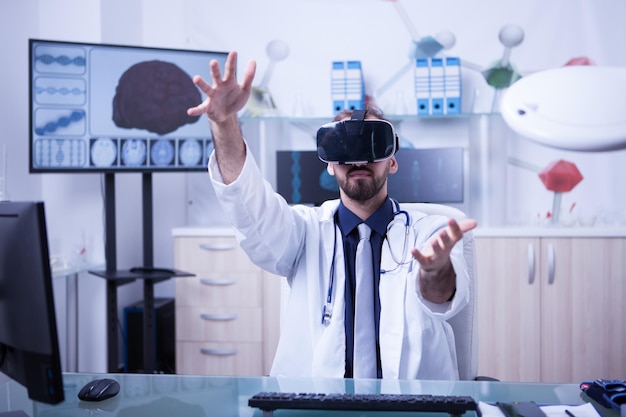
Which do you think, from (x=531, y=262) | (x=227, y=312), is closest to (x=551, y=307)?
(x=531, y=262)

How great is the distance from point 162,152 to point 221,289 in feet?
2.62

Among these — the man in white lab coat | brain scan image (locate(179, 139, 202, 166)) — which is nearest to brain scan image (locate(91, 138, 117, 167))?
brain scan image (locate(179, 139, 202, 166))

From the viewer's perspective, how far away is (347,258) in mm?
1714

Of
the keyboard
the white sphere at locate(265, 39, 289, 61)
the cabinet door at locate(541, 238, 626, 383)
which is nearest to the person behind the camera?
the keyboard

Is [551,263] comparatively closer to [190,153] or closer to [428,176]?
[428,176]

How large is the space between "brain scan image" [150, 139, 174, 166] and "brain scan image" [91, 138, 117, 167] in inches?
7.3

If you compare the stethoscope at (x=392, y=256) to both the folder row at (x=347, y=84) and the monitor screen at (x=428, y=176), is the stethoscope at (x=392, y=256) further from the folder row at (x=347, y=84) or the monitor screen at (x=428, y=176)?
the folder row at (x=347, y=84)

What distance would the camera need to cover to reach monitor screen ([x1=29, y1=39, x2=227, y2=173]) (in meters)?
2.87

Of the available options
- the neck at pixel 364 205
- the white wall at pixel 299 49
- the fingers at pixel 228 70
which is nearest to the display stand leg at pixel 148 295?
the white wall at pixel 299 49

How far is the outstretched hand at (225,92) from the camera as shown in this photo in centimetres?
135

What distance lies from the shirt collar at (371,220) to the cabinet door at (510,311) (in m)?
1.57

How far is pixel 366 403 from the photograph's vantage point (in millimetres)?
1112

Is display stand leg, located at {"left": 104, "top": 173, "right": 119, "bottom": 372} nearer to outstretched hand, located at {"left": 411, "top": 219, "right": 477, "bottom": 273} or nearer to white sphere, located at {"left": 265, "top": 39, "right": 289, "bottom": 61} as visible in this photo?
white sphere, located at {"left": 265, "top": 39, "right": 289, "bottom": 61}

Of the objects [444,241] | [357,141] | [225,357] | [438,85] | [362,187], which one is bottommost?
[225,357]
